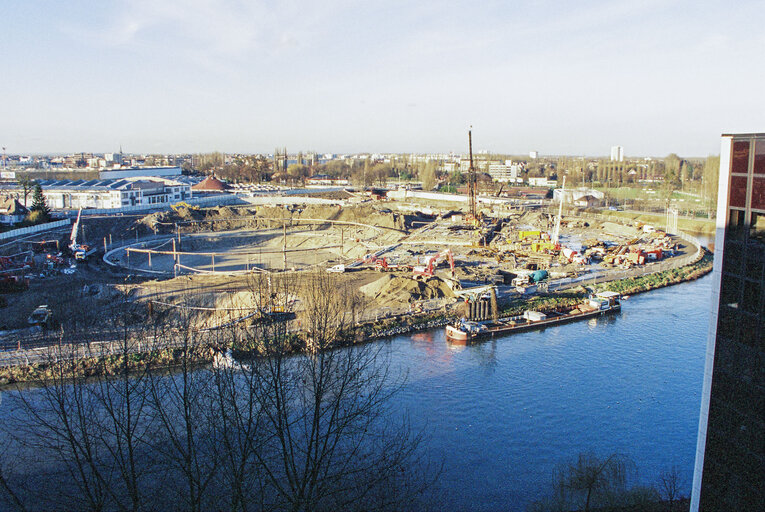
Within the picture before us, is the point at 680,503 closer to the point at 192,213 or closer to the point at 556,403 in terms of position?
the point at 556,403

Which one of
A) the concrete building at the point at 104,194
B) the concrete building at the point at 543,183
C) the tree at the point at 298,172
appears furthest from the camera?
the tree at the point at 298,172

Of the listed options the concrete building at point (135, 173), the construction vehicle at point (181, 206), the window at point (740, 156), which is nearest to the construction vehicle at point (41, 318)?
the window at point (740, 156)

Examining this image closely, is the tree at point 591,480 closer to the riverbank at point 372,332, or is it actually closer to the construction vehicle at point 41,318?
the riverbank at point 372,332

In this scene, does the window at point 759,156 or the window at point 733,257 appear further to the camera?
the window at point 733,257

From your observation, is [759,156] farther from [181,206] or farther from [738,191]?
[181,206]

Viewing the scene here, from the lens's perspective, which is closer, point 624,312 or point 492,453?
point 492,453

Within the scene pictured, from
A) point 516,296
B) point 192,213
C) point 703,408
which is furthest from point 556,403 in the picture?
point 192,213

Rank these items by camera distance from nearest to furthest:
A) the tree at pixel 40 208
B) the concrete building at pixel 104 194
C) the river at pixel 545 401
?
the river at pixel 545 401
the tree at pixel 40 208
the concrete building at pixel 104 194
